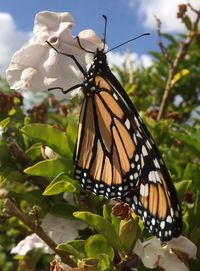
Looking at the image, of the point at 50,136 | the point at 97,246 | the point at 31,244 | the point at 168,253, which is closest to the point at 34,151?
the point at 50,136

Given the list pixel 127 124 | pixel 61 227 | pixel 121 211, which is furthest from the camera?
pixel 61 227

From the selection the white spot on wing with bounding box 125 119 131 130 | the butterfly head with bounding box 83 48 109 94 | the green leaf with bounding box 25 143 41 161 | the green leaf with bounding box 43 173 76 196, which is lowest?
the green leaf with bounding box 43 173 76 196

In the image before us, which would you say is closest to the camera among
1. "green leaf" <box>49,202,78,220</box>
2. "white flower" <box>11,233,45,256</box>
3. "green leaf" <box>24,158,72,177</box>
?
"green leaf" <box>24,158,72,177</box>

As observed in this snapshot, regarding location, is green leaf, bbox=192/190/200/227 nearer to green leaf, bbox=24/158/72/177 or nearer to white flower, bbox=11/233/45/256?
green leaf, bbox=24/158/72/177

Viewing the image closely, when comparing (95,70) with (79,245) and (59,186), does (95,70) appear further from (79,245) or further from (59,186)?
(79,245)

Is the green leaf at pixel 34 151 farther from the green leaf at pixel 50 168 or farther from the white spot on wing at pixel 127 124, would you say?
the white spot on wing at pixel 127 124

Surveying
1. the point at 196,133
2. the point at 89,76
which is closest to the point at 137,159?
the point at 89,76

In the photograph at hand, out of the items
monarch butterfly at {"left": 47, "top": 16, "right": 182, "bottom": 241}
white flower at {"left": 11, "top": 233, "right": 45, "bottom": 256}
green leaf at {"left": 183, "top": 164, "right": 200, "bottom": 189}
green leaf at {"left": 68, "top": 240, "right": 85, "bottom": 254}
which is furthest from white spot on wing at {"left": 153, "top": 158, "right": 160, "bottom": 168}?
white flower at {"left": 11, "top": 233, "right": 45, "bottom": 256}
